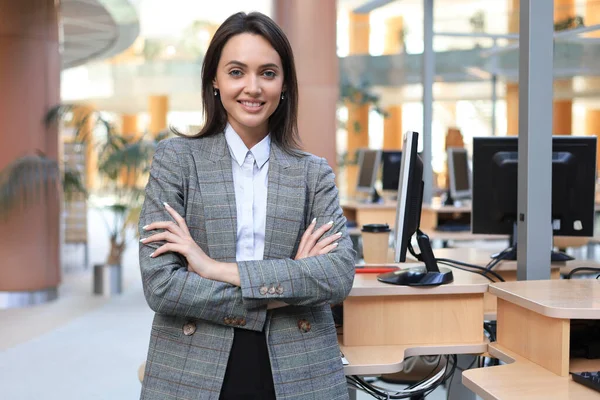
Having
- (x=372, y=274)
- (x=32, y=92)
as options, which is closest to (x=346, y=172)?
(x=32, y=92)

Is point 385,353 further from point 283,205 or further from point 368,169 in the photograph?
point 368,169

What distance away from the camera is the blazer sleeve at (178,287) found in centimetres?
175

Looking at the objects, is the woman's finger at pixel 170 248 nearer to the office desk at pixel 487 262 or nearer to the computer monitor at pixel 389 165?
the office desk at pixel 487 262

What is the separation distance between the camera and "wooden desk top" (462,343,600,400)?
1.95 metres

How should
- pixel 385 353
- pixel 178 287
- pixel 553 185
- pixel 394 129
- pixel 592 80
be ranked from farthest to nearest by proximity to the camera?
1. pixel 394 129
2. pixel 592 80
3. pixel 553 185
4. pixel 385 353
5. pixel 178 287

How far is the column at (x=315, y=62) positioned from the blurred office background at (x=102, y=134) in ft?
0.04

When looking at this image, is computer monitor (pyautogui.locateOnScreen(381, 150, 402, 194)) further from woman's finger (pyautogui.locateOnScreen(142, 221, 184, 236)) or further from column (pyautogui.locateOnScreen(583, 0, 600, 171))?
woman's finger (pyautogui.locateOnScreen(142, 221, 184, 236))

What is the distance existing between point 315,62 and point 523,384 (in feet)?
22.7

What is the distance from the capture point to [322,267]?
186cm

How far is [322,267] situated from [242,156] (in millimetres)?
343

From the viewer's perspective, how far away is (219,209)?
1.84m

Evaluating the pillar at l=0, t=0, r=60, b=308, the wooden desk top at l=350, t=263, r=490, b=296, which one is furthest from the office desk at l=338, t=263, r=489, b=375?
the pillar at l=0, t=0, r=60, b=308

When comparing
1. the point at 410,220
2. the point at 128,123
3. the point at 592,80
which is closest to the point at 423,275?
the point at 410,220

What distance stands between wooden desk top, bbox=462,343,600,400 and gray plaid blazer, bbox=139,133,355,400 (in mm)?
419
